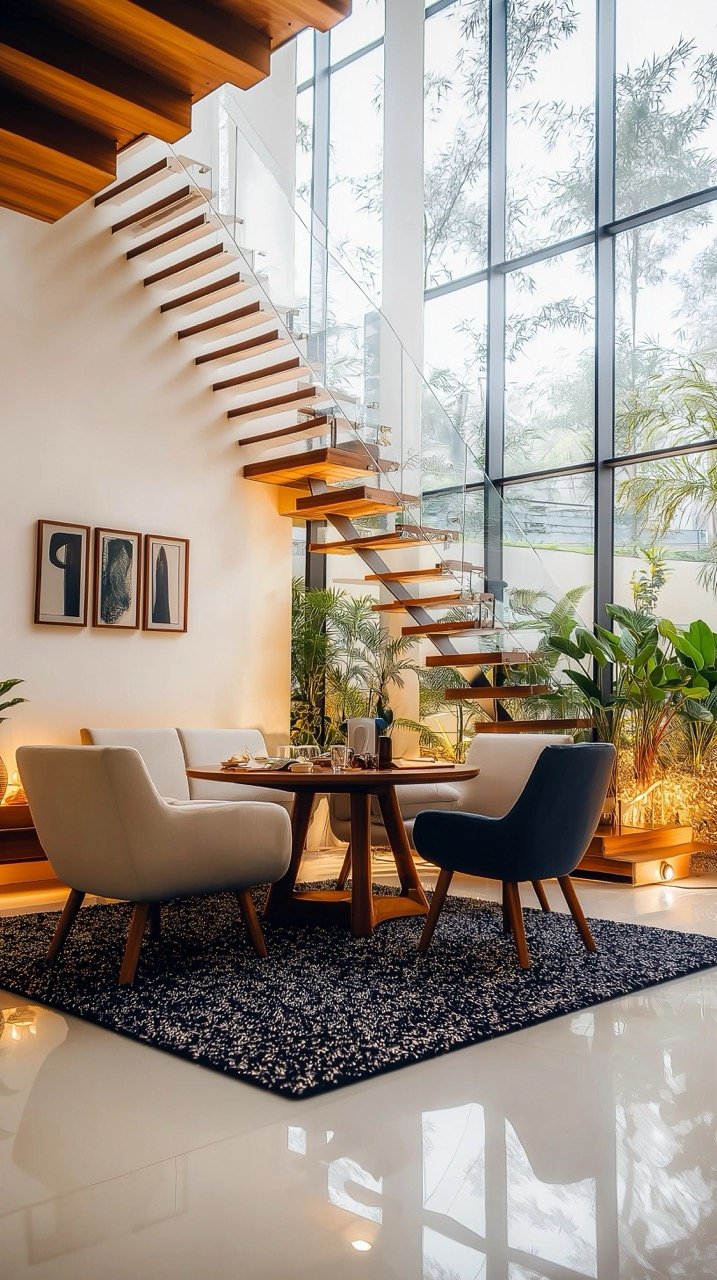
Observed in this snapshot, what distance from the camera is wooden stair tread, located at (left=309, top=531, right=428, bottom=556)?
721cm

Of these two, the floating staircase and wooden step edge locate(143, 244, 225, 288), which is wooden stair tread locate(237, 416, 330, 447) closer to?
the floating staircase

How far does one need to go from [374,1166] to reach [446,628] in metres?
5.35

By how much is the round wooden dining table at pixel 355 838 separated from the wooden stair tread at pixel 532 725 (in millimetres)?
2354

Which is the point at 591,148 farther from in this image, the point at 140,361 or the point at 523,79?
the point at 140,361

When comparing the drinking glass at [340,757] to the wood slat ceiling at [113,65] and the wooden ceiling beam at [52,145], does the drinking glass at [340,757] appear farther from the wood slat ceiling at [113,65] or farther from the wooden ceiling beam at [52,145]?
the wooden ceiling beam at [52,145]

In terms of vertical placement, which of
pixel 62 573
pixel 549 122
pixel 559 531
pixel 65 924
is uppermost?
pixel 549 122

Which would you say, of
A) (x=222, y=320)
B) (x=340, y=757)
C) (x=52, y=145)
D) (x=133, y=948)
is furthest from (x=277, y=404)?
(x=133, y=948)

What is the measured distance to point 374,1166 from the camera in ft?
7.18

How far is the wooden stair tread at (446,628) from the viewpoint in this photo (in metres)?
7.20

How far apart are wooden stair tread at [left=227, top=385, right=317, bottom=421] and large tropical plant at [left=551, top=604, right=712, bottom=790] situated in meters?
2.40

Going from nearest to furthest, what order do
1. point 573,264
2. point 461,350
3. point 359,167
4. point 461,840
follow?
point 461,840 < point 573,264 < point 461,350 < point 359,167

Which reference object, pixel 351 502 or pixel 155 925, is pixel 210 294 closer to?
pixel 351 502

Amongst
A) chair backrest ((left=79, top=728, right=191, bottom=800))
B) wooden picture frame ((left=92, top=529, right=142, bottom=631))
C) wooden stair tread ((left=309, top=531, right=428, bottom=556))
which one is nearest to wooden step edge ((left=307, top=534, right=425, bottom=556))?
wooden stair tread ((left=309, top=531, right=428, bottom=556))

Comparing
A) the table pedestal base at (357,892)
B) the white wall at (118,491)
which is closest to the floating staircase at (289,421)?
the white wall at (118,491)
